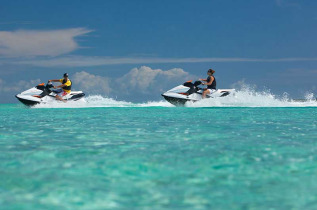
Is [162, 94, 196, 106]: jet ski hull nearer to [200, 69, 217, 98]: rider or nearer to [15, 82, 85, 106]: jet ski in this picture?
[200, 69, 217, 98]: rider

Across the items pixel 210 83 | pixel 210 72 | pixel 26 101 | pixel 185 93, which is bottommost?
pixel 26 101

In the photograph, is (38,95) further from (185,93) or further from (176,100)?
(185,93)

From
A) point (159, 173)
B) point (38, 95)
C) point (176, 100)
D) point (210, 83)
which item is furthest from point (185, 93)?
point (159, 173)

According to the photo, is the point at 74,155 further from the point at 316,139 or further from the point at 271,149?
the point at 316,139

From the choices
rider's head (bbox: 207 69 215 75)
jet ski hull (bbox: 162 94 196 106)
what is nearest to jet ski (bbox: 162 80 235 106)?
jet ski hull (bbox: 162 94 196 106)

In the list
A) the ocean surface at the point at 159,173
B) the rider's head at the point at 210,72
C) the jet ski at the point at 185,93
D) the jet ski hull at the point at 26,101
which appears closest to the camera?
the ocean surface at the point at 159,173

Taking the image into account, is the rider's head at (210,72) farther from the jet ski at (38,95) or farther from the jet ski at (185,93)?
the jet ski at (38,95)

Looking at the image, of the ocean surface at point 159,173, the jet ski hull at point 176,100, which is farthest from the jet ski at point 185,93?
the ocean surface at point 159,173

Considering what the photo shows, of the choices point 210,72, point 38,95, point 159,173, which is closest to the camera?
point 159,173

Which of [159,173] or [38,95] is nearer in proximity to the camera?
[159,173]

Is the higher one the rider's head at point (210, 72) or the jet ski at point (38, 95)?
Result: the rider's head at point (210, 72)

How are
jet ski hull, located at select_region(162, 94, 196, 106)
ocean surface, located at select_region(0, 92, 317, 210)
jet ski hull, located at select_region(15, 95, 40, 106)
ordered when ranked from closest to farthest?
ocean surface, located at select_region(0, 92, 317, 210) < jet ski hull, located at select_region(15, 95, 40, 106) < jet ski hull, located at select_region(162, 94, 196, 106)

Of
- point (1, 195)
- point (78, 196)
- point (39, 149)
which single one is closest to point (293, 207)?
point (78, 196)

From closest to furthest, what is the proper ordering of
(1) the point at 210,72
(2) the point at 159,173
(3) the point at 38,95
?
1. (2) the point at 159,173
2. (1) the point at 210,72
3. (3) the point at 38,95
